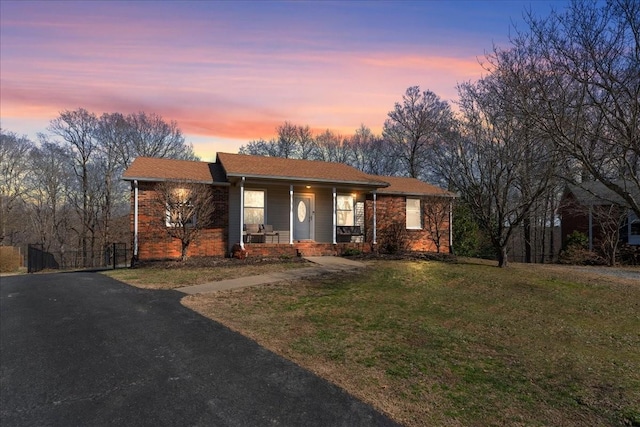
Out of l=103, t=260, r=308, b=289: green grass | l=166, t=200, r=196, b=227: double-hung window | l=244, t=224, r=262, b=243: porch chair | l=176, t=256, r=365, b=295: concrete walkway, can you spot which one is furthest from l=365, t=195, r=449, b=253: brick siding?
l=166, t=200, r=196, b=227: double-hung window

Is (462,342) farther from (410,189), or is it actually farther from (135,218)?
(410,189)

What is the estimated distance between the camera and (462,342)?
5797mm

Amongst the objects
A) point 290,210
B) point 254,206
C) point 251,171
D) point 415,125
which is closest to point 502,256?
point 290,210

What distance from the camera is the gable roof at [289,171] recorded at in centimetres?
1534

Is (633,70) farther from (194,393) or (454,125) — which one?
(454,125)

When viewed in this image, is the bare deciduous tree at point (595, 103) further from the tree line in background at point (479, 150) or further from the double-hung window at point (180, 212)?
the double-hung window at point (180, 212)

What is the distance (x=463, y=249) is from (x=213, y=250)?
1442 centimetres

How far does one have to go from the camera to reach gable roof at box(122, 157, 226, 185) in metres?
14.3

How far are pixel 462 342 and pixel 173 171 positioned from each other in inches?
527

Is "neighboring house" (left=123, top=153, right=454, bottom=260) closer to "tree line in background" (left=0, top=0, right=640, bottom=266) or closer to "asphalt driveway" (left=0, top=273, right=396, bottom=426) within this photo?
"tree line in background" (left=0, top=0, right=640, bottom=266)


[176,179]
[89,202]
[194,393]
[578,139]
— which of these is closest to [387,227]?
[176,179]

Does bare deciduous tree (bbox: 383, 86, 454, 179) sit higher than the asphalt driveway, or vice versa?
bare deciduous tree (bbox: 383, 86, 454, 179)

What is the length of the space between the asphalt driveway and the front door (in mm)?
10177

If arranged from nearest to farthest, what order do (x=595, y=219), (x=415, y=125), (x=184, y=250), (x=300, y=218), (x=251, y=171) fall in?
(x=184, y=250) → (x=251, y=171) → (x=300, y=218) → (x=595, y=219) → (x=415, y=125)
